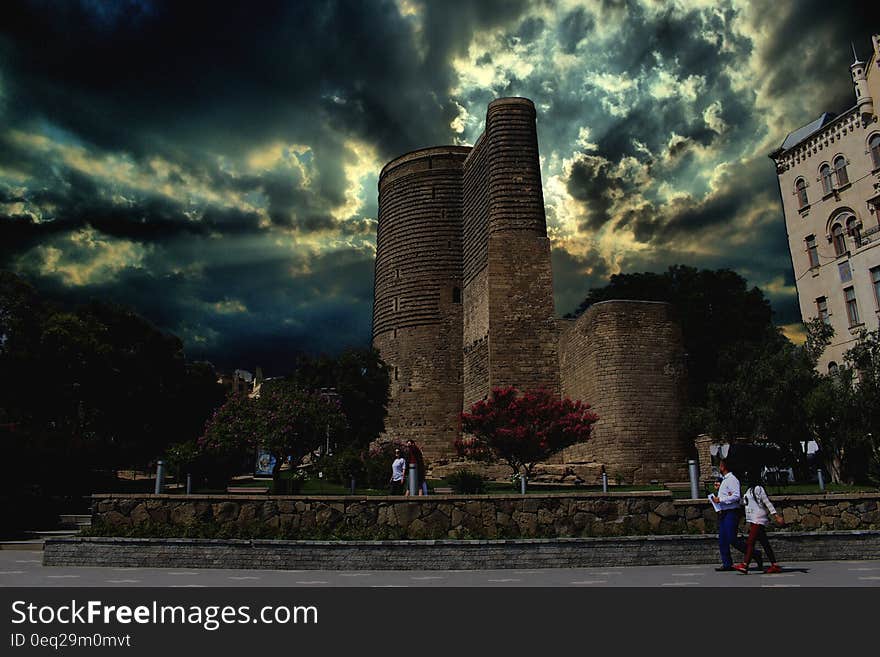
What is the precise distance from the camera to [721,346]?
32688 mm

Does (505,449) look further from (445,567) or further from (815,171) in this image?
(815,171)

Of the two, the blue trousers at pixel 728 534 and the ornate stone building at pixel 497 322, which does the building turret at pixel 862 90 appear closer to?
the ornate stone building at pixel 497 322

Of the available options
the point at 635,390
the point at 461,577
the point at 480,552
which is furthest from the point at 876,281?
the point at 461,577

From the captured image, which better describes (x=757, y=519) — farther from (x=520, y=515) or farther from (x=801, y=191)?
(x=801, y=191)

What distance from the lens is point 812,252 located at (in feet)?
98.3

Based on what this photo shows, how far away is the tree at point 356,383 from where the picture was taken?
35.2 m

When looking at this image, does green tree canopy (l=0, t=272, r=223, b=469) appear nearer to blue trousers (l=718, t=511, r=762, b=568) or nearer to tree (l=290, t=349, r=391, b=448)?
tree (l=290, t=349, r=391, b=448)

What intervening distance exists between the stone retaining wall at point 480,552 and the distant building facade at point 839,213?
58.9 feet

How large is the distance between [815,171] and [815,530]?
24435 mm

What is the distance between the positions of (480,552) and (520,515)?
4.11 ft

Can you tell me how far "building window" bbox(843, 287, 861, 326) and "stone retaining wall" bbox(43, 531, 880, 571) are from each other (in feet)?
63.2

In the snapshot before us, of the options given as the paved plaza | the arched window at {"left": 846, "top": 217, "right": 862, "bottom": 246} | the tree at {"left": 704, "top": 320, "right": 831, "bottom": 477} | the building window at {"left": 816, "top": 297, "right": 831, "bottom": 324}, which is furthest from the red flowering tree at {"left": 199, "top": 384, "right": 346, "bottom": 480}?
the arched window at {"left": 846, "top": 217, "right": 862, "bottom": 246}

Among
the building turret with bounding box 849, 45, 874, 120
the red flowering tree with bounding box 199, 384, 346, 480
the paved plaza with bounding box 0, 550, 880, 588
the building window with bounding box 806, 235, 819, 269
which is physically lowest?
the paved plaza with bounding box 0, 550, 880, 588

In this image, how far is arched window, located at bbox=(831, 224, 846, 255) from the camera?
28.4m
